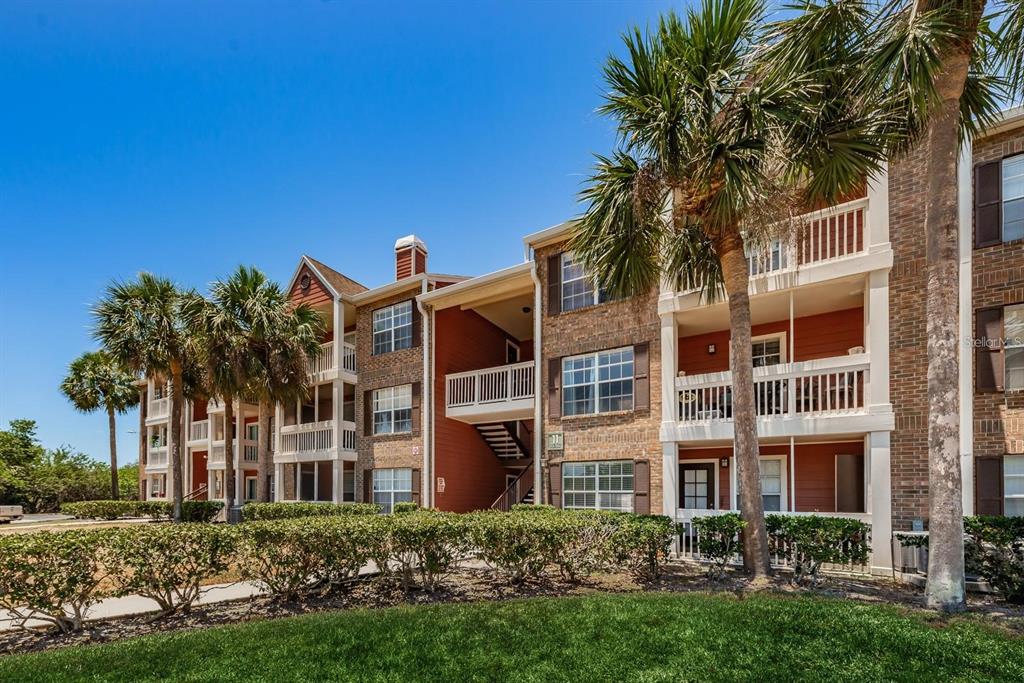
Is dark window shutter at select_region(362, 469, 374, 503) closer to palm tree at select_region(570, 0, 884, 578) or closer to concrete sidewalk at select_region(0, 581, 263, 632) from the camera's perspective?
concrete sidewalk at select_region(0, 581, 263, 632)

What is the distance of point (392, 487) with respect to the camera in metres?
20.5

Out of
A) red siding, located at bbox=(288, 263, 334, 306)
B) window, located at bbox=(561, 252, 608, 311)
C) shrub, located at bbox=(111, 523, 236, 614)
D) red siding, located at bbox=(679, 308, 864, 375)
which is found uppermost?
red siding, located at bbox=(288, 263, 334, 306)

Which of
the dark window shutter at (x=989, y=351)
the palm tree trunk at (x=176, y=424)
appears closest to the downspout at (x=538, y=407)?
the dark window shutter at (x=989, y=351)

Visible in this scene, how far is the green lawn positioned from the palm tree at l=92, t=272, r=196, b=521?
18744 millimetres

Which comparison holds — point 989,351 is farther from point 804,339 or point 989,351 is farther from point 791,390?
point 804,339

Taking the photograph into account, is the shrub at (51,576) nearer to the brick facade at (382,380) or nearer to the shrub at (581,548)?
the shrub at (581,548)

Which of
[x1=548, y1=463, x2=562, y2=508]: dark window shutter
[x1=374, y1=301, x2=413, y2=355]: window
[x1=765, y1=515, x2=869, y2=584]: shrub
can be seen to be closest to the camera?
[x1=765, y1=515, x2=869, y2=584]: shrub

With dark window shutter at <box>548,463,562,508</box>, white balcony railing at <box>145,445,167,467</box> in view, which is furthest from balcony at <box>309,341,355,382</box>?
white balcony railing at <box>145,445,167,467</box>

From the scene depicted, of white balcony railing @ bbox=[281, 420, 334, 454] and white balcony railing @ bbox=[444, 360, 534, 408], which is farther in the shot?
white balcony railing @ bbox=[281, 420, 334, 454]

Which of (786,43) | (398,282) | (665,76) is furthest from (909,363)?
Result: (398,282)

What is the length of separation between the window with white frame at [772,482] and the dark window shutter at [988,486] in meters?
4.51

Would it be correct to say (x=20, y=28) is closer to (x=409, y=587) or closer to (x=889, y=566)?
(x=409, y=587)

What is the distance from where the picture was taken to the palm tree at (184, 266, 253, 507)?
68.8 feet

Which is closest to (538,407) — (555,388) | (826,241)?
(555,388)
